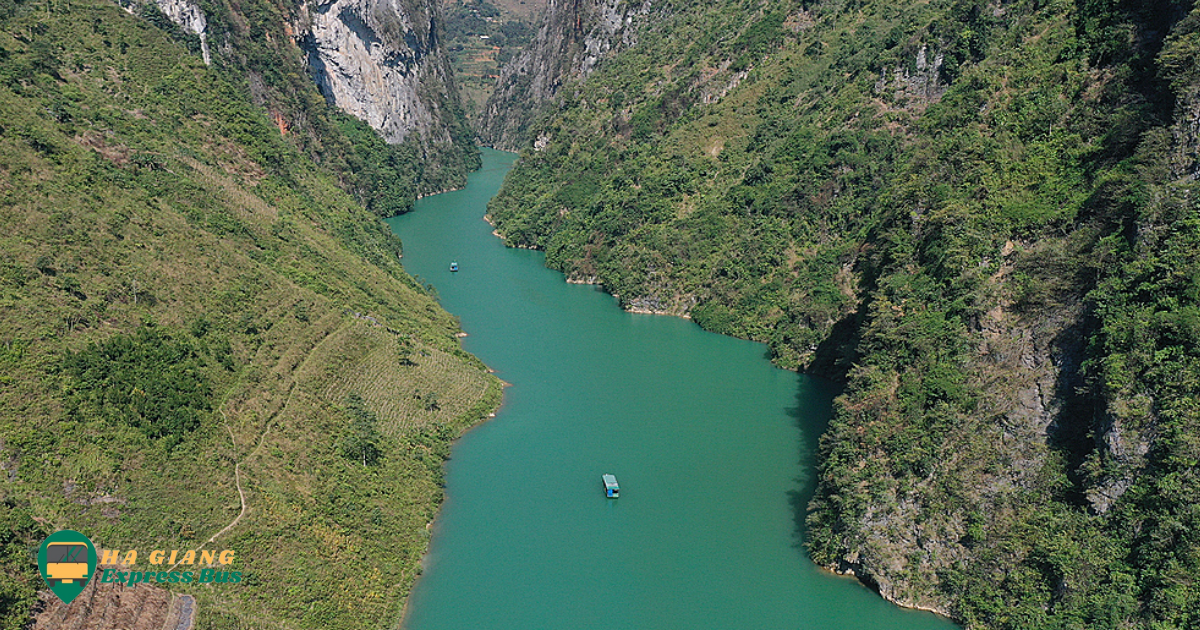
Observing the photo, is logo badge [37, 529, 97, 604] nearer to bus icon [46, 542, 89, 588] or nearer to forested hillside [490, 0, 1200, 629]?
bus icon [46, 542, 89, 588]

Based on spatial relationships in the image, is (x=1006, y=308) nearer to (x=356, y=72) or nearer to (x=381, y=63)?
(x=356, y=72)

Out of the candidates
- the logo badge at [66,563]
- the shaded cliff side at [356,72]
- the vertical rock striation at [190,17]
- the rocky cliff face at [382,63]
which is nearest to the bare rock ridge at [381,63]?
the rocky cliff face at [382,63]

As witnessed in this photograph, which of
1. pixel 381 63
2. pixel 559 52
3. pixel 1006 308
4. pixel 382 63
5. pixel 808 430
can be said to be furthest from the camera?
pixel 559 52

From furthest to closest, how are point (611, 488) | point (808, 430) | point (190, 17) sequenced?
point (190, 17), point (808, 430), point (611, 488)

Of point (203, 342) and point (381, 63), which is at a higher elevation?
point (203, 342)

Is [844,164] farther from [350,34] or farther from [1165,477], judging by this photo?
[350,34]

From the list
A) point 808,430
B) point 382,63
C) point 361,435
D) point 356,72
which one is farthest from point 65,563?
point 382,63

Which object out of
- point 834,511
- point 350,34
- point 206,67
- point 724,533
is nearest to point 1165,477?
point 834,511

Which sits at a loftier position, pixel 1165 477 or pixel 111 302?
pixel 1165 477
